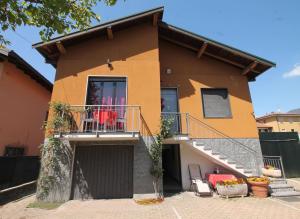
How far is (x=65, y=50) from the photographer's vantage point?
9383 mm

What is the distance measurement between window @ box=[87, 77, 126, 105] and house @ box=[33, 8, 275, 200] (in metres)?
0.05

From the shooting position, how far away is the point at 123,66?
9.43 meters

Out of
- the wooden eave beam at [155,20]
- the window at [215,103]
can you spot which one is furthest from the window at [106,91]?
the window at [215,103]

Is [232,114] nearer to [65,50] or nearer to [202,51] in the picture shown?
[202,51]

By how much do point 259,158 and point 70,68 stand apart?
1027 cm

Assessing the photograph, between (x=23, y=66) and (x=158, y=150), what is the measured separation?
8.76m

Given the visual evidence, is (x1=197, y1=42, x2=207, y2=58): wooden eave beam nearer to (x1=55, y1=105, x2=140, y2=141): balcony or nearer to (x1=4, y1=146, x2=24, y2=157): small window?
(x1=55, y1=105, x2=140, y2=141): balcony

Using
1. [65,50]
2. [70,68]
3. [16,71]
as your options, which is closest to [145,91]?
[70,68]

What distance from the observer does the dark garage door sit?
8.08m

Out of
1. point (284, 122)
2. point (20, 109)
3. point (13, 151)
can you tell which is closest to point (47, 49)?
point (20, 109)

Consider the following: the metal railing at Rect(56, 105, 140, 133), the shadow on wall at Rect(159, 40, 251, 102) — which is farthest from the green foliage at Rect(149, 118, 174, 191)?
the shadow on wall at Rect(159, 40, 251, 102)

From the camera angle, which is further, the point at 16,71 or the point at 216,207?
the point at 16,71

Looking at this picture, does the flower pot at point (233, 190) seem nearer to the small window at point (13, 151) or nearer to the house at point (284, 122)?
the small window at point (13, 151)

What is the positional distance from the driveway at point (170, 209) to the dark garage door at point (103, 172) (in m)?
0.50
